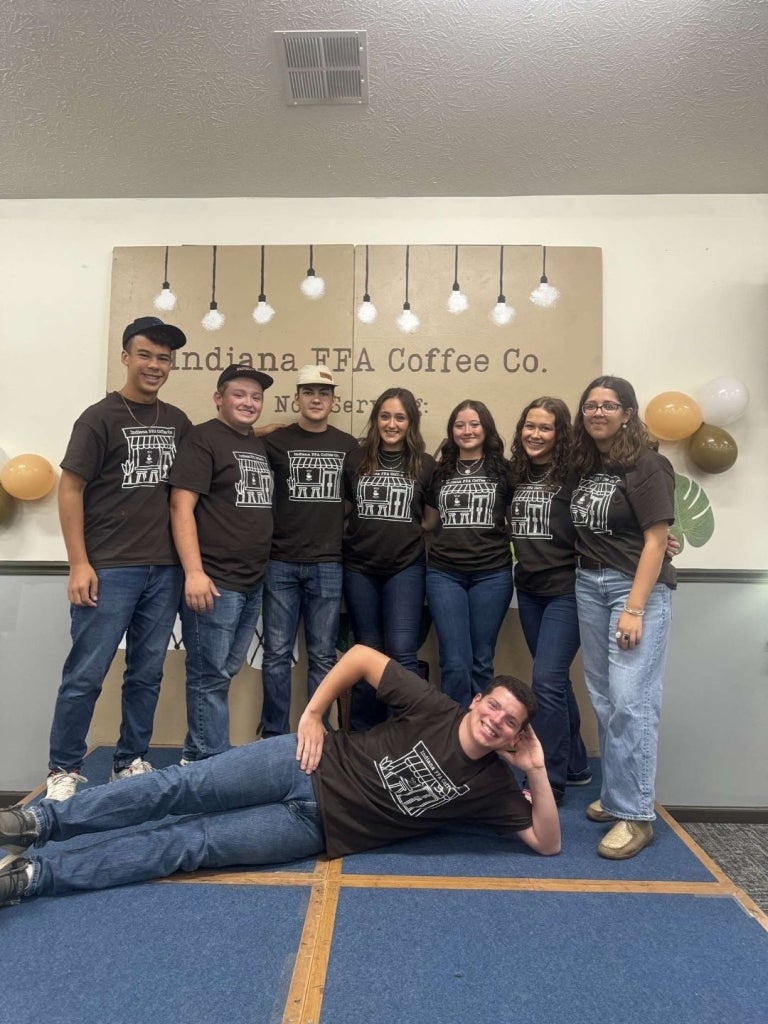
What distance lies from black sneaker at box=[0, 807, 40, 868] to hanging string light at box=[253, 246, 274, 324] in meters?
2.03

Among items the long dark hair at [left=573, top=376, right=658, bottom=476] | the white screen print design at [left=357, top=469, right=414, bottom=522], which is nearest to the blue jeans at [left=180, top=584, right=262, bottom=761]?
the white screen print design at [left=357, top=469, right=414, bottom=522]

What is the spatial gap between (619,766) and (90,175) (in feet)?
9.69

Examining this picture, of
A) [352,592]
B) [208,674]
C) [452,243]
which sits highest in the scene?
[452,243]

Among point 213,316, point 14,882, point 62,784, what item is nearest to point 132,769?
point 62,784

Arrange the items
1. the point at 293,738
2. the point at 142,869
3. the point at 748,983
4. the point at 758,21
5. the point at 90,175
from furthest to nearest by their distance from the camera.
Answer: the point at 90,175, the point at 758,21, the point at 293,738, the point at 142,869, the point at 748,983

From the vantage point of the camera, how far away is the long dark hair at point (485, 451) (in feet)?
7.69

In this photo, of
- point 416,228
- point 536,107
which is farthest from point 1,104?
point 536,107

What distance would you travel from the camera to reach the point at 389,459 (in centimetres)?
242

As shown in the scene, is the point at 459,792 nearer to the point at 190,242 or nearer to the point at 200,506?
the point at 200,506

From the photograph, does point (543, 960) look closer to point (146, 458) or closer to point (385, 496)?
point (385, 496)

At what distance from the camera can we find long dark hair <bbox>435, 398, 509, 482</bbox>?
7.69 feet

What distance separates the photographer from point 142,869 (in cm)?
160

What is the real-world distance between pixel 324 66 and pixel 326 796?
222 cm

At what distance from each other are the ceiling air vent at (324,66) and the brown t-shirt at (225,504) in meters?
1.16
